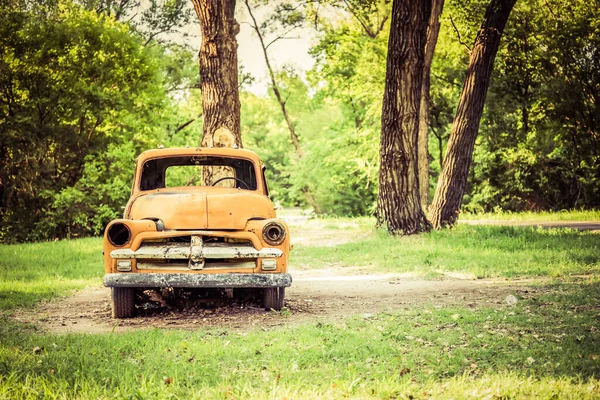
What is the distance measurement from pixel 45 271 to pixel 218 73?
16.8 feet

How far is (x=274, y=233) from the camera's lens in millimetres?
8336

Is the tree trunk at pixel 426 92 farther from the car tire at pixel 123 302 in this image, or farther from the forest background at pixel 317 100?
the car tire at pixel 123 302

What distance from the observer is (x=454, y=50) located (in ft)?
105

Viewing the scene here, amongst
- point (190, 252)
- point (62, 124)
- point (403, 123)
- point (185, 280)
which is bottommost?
point (185, 280)

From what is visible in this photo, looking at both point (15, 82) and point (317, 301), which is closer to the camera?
point (317, 301)

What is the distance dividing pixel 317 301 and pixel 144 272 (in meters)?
2.49

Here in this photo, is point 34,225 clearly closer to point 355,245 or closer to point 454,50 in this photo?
point 355,245

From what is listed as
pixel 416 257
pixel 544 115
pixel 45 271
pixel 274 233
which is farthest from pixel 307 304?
pixel 544 115

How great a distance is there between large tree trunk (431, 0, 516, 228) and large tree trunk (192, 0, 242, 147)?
5.62 m

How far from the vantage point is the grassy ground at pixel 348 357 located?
5.16 metres

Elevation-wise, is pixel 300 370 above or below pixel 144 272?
below

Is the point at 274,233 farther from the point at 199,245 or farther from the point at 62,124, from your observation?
the point at 62,124

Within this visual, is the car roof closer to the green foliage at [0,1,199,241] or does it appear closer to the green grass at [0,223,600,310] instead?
the green grass at [0,223,600,310]

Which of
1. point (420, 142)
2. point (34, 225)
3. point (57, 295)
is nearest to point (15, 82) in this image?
point (34, 225)
